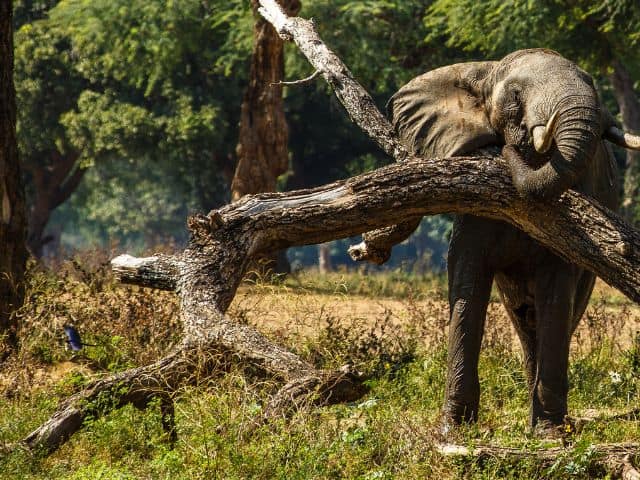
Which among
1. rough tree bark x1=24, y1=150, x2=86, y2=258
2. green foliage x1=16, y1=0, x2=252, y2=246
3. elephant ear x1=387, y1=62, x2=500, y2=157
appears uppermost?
elephant ear x1=387, y1=62, x2=500, y2=157

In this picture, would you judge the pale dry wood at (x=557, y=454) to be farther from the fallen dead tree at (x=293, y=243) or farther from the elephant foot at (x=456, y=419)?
the elephant foot at (x=456, y=419)

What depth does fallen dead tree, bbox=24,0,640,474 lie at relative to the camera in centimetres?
698

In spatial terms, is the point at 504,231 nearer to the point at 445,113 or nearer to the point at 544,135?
the point at 445,113

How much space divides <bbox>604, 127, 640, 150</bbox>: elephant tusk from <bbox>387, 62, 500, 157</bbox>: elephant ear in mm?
821

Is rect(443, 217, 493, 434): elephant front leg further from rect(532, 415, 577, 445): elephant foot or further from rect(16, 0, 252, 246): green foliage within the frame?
rect(16, 0, 252, 246): green foliage

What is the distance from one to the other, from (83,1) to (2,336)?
17.0 m

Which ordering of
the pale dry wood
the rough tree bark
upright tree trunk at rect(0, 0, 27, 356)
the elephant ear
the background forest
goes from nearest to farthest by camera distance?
the pale dry wood
the elephant ear
upright tree trunk at rect(0, 0, 27, 356)
the background forest
the rough tree bark

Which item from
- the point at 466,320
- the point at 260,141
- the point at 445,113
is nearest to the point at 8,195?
the point at 445,113

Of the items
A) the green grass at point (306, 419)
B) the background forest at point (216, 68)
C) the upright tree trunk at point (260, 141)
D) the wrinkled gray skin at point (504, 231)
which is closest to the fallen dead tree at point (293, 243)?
the green grass at point (306, 419)

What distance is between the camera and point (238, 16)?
2500 cm

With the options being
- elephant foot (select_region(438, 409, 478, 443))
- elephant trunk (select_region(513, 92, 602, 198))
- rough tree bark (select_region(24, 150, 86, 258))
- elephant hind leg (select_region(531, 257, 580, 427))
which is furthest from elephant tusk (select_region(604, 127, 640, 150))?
rough tree bark (select_region(24, 150, 86, 258))

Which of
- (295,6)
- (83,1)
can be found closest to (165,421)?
(295,6)

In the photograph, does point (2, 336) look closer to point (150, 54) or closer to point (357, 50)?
point (357, 50)

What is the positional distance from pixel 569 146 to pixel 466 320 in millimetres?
1788
